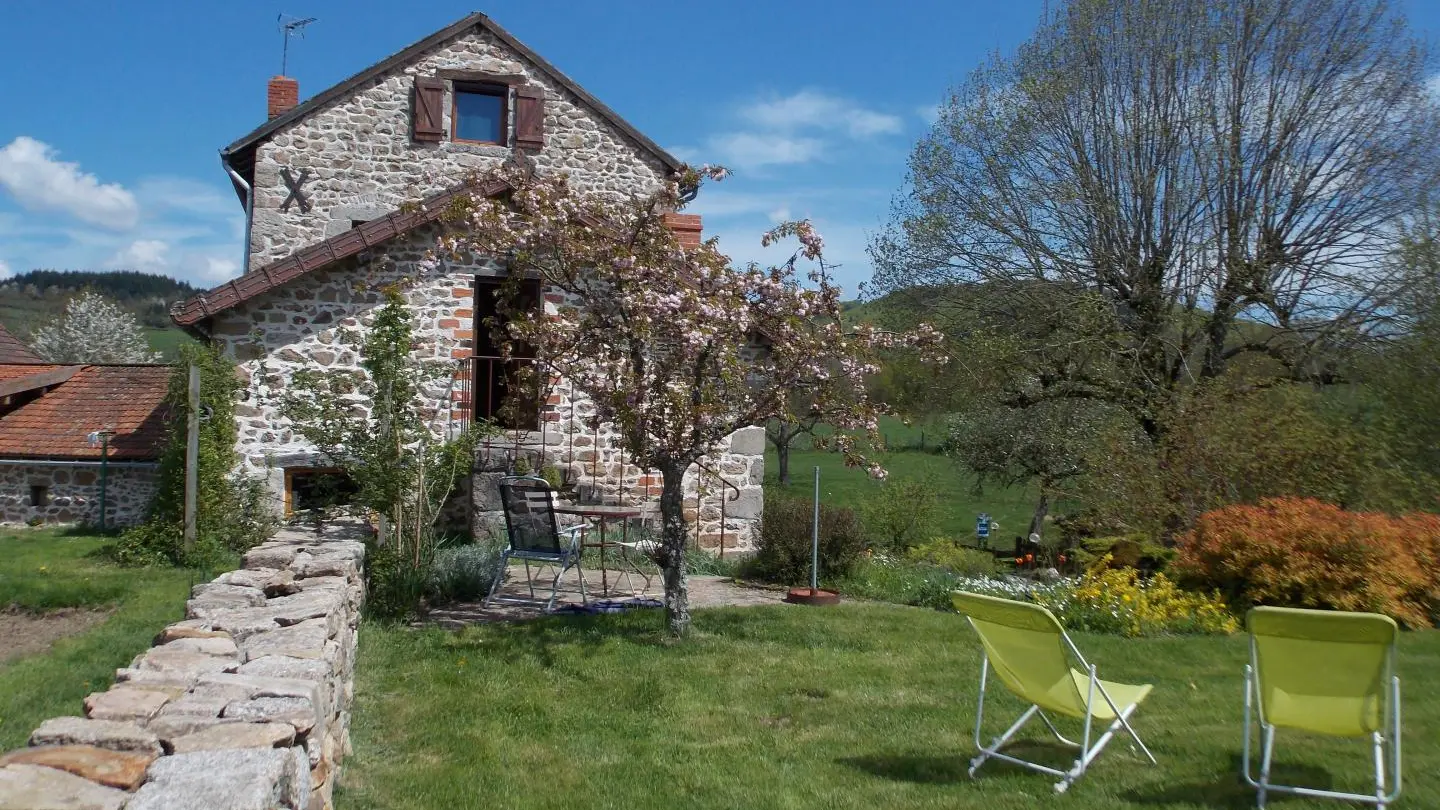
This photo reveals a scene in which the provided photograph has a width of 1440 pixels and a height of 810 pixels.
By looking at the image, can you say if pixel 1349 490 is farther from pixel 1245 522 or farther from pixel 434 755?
pixel 434 755

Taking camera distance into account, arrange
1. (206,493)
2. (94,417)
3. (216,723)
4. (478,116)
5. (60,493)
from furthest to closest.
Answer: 1. (478,116)
2. (94,417)
3. (60,493)
4. (206,493)
5. (216,723)

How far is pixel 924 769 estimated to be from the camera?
4.98 meters

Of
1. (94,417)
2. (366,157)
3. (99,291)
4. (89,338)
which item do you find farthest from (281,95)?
(99,291)

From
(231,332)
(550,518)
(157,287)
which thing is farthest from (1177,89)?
(157,287)

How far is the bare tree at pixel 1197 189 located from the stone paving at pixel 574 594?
21.5 ft

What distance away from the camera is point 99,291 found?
137 ft

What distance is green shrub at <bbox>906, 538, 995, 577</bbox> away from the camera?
11.6 meters

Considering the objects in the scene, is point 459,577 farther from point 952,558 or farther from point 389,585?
point 952,558

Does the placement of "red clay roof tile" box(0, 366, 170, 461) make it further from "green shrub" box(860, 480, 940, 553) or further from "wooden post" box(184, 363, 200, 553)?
"green shrub" box(860, 480, 940, 553)

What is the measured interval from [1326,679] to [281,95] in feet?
54.4

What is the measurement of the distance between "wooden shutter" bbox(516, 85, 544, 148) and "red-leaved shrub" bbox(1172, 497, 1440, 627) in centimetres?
1067

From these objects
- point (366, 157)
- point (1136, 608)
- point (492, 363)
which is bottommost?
point (1136, 608)

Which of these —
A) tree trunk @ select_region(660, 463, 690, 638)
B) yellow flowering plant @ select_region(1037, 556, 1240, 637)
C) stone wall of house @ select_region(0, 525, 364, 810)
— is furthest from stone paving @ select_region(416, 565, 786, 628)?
stone wall of house @ select_region(0, 525, 364, 810)

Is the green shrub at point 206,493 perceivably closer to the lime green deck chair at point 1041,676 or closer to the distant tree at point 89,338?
the lime green deck chair at point 1041,676
